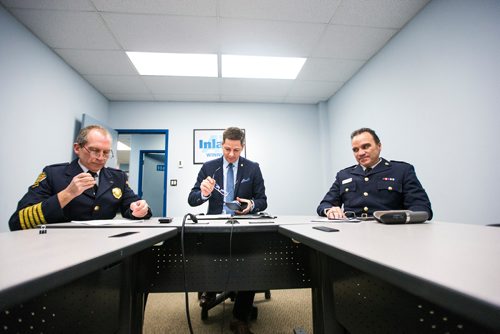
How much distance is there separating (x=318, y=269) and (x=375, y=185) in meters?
0.92


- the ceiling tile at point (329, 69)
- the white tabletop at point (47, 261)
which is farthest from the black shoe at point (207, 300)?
the ceiling tile at point (329, 69)

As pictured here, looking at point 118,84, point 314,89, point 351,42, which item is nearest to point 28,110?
point 118,84

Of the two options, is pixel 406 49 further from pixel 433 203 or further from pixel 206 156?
pixel 206 156

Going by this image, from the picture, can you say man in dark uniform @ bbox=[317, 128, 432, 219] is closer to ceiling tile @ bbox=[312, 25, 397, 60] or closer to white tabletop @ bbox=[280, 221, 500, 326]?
white tabletop @ bbox=[280, 221, 500, 326]

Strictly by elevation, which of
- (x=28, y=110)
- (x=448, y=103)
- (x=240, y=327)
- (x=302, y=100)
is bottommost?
(x=240, y=327)

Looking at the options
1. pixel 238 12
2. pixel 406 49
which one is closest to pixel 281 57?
pixel 238 12

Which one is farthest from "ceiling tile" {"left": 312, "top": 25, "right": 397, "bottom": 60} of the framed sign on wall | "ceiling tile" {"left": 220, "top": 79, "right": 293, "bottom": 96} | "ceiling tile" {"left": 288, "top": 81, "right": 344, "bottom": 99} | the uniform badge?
the uniform badge

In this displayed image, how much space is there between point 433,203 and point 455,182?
0.30m

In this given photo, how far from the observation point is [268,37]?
2535mm

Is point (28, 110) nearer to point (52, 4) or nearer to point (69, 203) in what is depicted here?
point (52, 4)

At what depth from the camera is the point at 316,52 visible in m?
2.82

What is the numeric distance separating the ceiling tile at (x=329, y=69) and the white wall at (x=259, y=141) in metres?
1.01

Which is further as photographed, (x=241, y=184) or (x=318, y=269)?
(x=241, y=184)

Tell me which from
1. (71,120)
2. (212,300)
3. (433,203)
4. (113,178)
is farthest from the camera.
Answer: (71,120)
